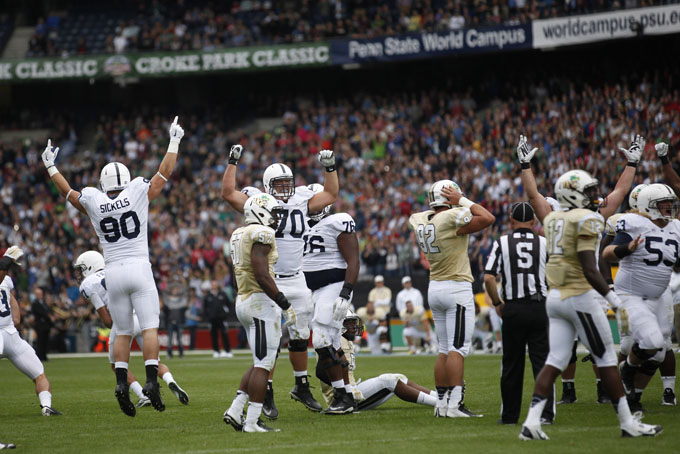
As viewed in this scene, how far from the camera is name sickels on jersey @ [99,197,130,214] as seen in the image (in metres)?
10.3

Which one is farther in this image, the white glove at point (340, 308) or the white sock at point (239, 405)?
the white glove at point (340, 308)

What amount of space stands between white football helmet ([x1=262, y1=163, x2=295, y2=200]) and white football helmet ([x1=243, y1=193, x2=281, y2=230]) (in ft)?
3.37

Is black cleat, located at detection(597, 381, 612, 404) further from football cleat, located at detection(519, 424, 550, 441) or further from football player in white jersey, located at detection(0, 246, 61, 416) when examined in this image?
football player in white jersey, located at detection(0, 246, 61, 416)

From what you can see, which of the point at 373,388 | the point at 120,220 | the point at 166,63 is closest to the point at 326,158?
the point at 120,220

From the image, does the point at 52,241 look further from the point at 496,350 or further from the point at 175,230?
the point at 496,350

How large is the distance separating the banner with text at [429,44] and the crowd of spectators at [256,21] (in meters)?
0.43

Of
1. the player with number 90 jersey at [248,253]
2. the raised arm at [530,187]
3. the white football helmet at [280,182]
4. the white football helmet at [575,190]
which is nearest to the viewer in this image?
the white football helmet at [575,190]

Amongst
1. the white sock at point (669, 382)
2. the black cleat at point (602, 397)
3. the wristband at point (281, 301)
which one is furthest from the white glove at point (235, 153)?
the white sock at point (669, 382)

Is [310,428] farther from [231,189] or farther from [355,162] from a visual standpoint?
[355,162]

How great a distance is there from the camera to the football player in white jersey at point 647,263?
976 cm

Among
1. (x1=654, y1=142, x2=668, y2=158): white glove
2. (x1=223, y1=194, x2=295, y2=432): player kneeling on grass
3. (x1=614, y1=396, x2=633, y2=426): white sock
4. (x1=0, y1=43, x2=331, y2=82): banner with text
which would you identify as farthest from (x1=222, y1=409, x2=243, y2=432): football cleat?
(x1=0, y1=43, x2=331, y2=82): banner with text

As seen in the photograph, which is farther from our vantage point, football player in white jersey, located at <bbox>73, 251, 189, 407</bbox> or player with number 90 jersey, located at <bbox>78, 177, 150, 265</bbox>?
football player in white jersey, located at <bbox>73, 251, 189, 407</bbox>

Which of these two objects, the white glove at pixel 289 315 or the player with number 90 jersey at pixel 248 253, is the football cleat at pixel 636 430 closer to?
the white glove at pixel 289 315

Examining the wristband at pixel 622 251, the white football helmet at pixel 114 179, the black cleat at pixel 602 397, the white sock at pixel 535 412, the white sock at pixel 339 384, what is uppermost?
the white football helmet at pixel 114 179
